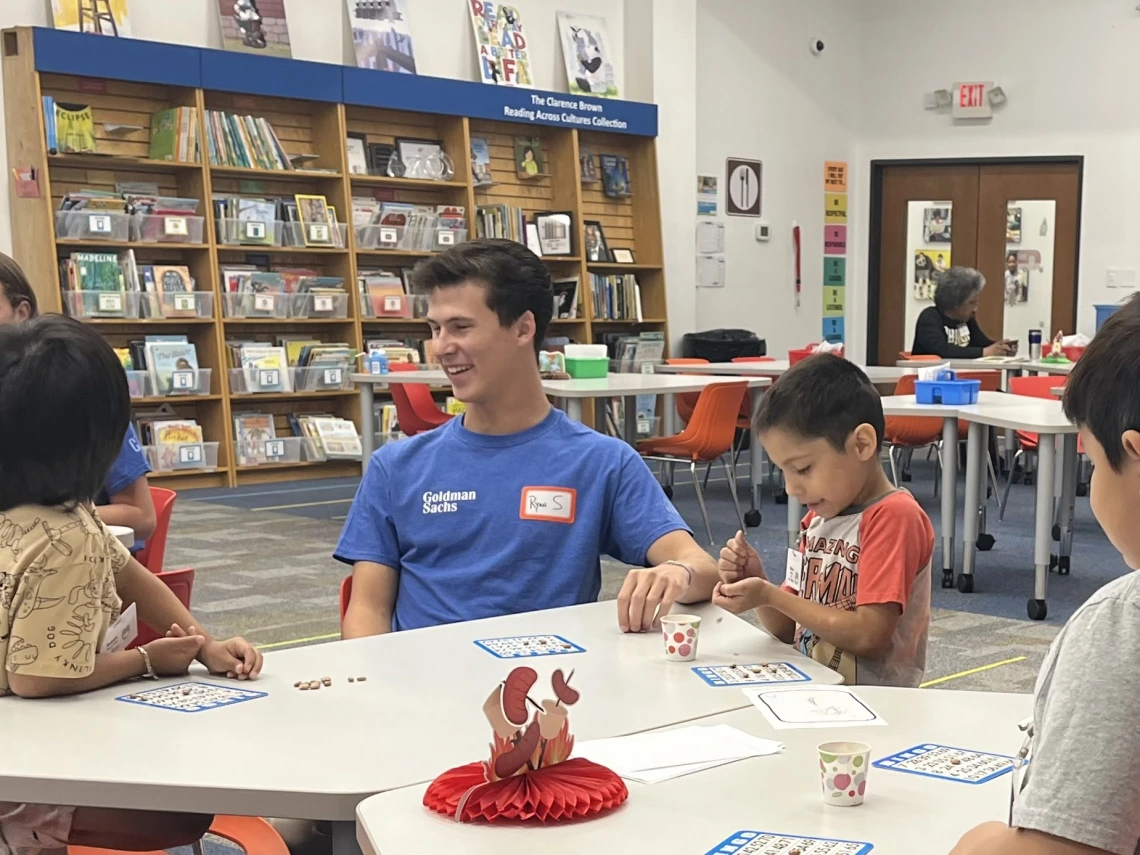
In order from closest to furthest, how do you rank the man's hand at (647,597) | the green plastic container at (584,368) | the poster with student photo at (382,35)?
the man's hand at (647,597), the green plastic container at (584,368), the poster with student photo at (382,35)

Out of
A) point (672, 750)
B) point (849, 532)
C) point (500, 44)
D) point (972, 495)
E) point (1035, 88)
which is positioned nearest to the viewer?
point (672, 750)

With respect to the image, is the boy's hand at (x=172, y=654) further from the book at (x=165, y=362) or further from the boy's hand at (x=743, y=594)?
the book at (x=165, y=362)

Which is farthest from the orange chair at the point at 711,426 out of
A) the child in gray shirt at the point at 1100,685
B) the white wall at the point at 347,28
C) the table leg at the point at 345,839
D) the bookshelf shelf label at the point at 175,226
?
the child in gray shirt at the point at 1100,685

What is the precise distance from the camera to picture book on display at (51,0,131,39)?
7508 mm

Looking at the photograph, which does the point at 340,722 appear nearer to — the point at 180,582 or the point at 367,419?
the point at 180,582

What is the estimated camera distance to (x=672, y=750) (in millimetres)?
1428

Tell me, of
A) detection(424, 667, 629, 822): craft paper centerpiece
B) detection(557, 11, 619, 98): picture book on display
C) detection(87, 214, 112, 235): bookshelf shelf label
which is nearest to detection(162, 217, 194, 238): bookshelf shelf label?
detection(87, 214, 112, 235): bookshelf shelf label

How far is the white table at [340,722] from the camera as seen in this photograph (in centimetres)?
133

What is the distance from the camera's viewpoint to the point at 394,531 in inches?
95.5

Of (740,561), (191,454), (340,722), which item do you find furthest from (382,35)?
(340,722)

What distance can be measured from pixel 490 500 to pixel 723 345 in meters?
8.25

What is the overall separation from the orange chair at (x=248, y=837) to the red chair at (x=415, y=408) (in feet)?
16.5

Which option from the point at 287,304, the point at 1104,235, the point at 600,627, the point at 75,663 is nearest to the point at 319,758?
the point at 75,663

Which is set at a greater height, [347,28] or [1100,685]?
[347,28]
